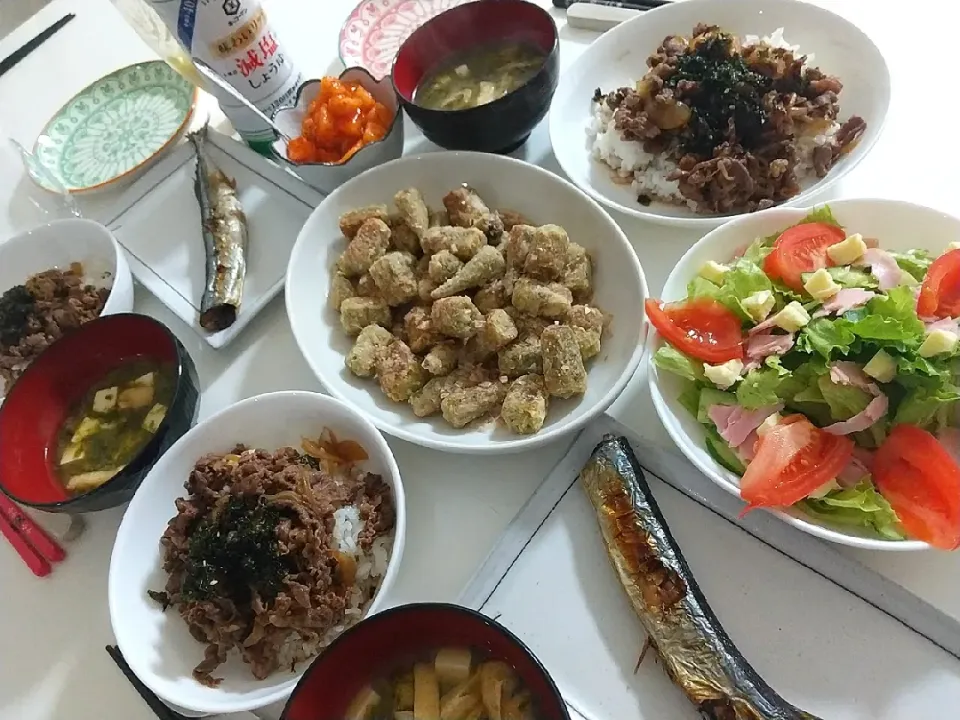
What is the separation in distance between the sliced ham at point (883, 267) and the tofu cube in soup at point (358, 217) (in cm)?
97

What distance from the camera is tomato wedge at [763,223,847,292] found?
1376 mm

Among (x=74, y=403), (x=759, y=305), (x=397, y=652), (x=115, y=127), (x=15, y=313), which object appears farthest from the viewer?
(x=115, y=127)

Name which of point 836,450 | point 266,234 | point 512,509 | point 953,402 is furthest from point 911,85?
point 266,234

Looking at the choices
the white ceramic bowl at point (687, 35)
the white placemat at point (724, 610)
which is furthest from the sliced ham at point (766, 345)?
the white ceramic bowl at point (687, 35)

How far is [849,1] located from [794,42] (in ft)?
0.96

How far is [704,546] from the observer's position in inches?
49.8

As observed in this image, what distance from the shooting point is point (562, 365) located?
1.40m

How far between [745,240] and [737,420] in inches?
16.4

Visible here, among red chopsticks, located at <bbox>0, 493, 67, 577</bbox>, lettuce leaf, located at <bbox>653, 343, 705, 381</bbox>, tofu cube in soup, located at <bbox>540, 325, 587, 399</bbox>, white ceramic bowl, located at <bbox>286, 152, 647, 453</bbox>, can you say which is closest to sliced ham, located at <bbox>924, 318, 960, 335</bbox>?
lettuce leaf, located at <bbox>653, 343, 705, 381</bbox>

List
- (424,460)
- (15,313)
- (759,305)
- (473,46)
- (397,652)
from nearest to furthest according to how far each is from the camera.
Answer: (397,652) < (759,305) < (424,460) < (15,313) < (473,46)

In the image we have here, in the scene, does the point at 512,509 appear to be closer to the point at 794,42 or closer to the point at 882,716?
the point at 882,716

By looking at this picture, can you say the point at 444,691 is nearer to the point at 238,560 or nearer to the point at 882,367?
the point at 238,560

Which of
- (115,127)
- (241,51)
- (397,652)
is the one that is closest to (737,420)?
(397,652)

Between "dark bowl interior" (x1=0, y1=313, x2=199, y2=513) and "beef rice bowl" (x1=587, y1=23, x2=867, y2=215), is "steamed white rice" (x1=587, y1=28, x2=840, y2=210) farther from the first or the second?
"dark bowl interior" (x1=0, y1=313, x2=199, y2=513)
